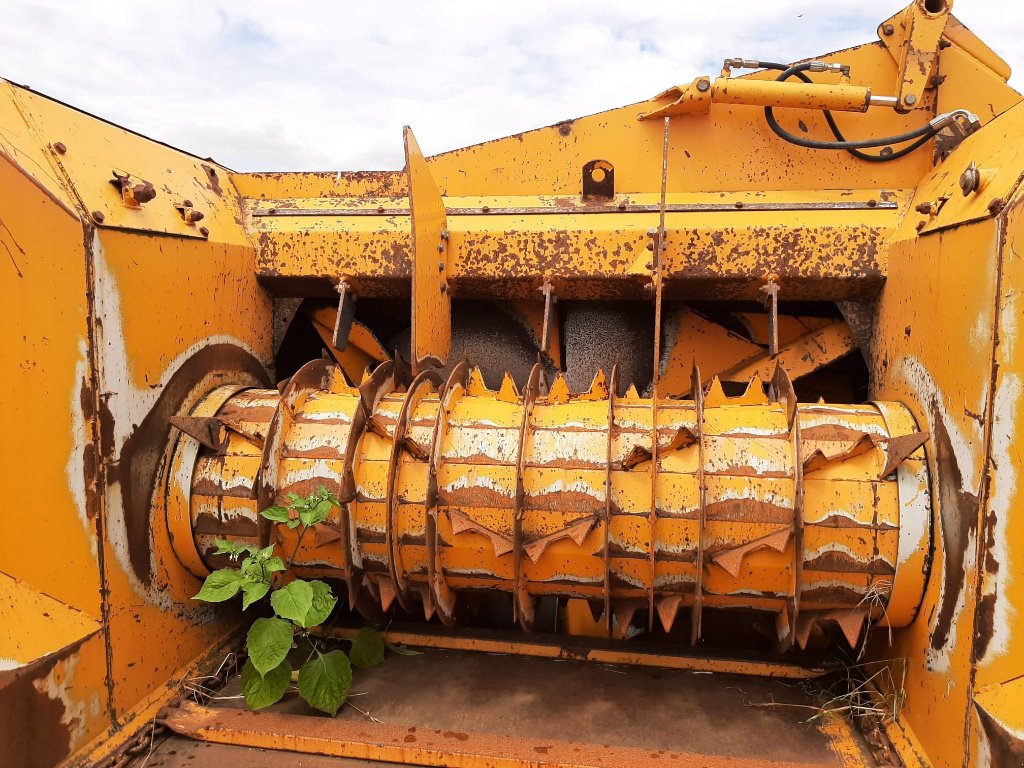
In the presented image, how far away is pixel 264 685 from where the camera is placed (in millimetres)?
1863

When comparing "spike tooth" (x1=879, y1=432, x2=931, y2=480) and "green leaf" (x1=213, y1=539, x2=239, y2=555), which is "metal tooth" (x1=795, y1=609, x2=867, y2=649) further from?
"green leaf" (x1=213, y1=539, x2=239, y2=555)

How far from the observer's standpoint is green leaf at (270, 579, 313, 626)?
1723 mm

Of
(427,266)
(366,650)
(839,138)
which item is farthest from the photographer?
(839,138)

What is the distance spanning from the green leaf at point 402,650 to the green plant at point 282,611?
0.25 metres

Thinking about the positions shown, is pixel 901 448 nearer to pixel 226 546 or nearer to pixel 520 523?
pixel 520 523

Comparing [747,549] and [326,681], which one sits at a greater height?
[747,549]

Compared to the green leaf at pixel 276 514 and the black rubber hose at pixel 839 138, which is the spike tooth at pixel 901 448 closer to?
the black rubber hose at pixel 839 138

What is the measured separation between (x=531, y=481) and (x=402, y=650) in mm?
807

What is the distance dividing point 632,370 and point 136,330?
1803 mm

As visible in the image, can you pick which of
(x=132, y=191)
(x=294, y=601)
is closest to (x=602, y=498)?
(x=294, y=601)

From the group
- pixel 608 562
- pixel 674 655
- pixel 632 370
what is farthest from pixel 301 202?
pixel 674 655

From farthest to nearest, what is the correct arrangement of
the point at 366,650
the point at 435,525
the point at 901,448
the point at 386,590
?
1. the point at 366,650
2. the point at 386,590
3. the point at 435,525
4. the point at 901,448

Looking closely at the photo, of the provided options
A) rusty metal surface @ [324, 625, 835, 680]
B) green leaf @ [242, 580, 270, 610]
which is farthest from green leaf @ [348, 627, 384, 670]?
green leaf @ [242, 580, 270, 610]

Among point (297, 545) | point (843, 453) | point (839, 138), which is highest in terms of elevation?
point (839, 138)
